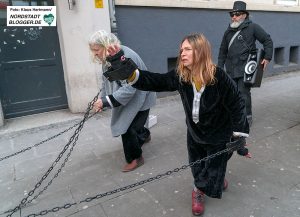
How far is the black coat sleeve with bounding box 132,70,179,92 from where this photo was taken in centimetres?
258

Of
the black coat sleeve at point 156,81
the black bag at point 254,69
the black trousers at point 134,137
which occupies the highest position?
the black coat sleeve at point 156,81

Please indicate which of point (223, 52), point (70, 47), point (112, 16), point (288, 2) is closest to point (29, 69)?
point (70, 47)

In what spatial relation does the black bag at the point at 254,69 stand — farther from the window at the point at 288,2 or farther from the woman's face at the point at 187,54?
the window at the point at 288,2

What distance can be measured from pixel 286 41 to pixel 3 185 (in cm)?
989

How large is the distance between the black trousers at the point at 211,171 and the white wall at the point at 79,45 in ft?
11.9

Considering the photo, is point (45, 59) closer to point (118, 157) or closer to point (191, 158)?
point (118, 157)

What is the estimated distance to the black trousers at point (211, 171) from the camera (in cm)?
273

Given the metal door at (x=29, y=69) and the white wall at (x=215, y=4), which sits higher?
the white wall at (x=215, y=4)

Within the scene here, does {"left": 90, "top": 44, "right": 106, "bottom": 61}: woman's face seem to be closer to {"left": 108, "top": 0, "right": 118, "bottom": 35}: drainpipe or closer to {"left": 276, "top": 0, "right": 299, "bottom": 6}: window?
{"left": 108, "top": 0, "right": 118, "bottom": 35}: drainpipe

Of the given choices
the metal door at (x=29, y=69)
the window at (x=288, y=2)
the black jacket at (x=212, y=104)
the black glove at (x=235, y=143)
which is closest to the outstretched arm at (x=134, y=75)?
the black jacket at (x=212, y=104)

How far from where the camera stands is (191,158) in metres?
2.94

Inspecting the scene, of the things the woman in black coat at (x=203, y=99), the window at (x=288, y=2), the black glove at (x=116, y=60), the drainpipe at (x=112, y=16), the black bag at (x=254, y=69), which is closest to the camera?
the black glove at (x=116, y=60)

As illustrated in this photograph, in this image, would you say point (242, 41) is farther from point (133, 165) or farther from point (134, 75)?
point (134, 75)

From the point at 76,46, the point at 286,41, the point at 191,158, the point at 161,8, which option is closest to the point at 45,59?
the point at 76,46
